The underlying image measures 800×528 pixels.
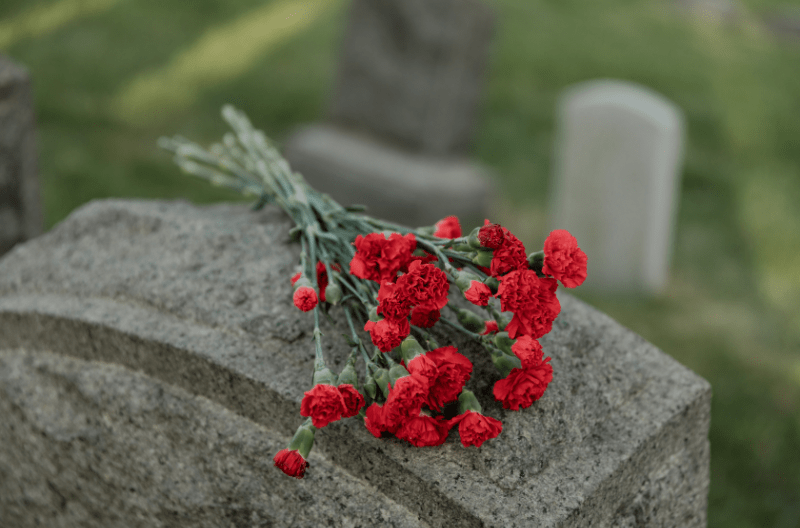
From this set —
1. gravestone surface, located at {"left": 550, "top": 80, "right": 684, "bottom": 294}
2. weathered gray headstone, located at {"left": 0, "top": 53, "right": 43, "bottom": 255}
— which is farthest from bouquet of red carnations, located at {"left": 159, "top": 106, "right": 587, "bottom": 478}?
gravestone surface, located at {"left": 550, "top": 80, "right": 684, "bottom": 294}

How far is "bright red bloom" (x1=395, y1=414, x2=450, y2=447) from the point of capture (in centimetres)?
95

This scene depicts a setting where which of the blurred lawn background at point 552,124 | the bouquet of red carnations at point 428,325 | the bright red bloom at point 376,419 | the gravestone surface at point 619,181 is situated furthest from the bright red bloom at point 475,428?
the gravestone surface at point 619,181

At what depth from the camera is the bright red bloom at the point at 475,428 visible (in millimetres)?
943

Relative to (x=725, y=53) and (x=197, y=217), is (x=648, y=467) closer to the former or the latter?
(x=197, y=217)

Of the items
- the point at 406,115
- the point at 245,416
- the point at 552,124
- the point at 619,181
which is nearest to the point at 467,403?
the point at 245,416

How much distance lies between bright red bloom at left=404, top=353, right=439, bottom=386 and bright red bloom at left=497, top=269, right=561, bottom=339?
13 centimetres

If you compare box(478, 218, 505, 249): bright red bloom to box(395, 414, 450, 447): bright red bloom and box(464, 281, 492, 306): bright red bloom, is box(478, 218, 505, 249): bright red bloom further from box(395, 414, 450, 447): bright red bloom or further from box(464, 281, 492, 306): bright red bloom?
box(395, 414, 450, 447): bright red bloom

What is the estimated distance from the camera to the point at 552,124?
18.3 ft

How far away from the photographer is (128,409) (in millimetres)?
1214

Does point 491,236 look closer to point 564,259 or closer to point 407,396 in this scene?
point 564,259

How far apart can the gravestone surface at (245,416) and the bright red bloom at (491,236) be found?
250 millimetres

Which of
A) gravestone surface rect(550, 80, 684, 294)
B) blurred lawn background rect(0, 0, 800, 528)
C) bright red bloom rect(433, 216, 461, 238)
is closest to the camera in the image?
bright red bloom rect(433, 216, 461, 238)

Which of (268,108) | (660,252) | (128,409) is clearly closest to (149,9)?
(268,108)

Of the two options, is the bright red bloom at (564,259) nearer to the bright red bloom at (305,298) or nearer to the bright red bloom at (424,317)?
the bright red bloom at (424,317)
